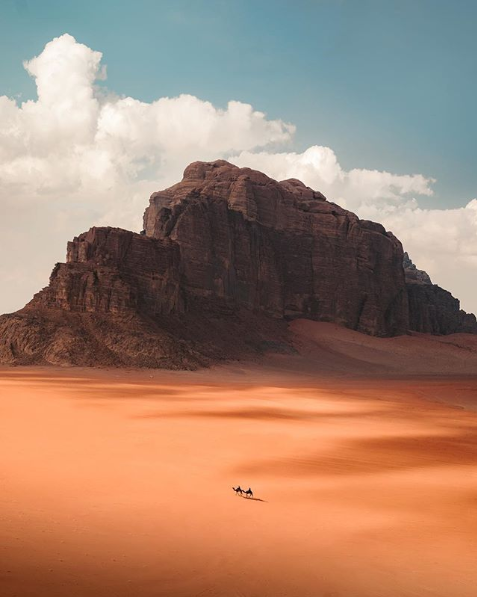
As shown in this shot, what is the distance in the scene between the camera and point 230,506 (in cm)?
955

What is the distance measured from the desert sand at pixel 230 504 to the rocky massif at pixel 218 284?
25913 mm

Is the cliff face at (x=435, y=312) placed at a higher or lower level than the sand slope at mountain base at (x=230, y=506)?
higher

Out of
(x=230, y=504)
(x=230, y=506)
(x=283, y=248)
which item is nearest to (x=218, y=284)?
(x=283, y=248)

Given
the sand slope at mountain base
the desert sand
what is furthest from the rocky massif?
the sand slope at mountain base

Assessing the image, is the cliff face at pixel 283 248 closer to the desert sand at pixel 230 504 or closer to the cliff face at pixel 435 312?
the cliff face at pixel 435 312

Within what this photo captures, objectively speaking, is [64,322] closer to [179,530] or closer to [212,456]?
[212,456]

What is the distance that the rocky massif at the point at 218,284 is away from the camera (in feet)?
162

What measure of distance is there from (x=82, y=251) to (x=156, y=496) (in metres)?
50.5

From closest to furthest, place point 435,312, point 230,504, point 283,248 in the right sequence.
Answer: point 230,504, point 283,248, point 435,312

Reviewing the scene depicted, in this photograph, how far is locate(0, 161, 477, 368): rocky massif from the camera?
49.4 meters

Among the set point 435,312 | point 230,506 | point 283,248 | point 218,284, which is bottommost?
point 230,506

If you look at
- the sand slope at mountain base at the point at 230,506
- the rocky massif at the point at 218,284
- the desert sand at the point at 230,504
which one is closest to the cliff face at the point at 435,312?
the rocky massif at the point at 218,284

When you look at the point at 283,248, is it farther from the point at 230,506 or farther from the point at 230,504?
the point at 230,506

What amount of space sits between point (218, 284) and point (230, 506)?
60470 mm
